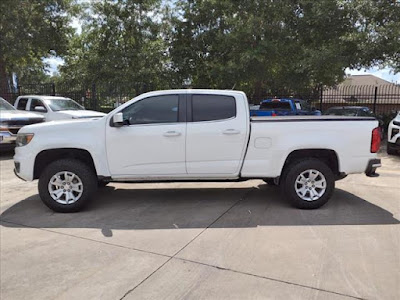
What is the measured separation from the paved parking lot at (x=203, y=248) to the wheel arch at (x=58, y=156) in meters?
0.67

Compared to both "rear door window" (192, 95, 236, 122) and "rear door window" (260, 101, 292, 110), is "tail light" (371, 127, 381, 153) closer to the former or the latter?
"rear door window" (192, 95, 236, 122)

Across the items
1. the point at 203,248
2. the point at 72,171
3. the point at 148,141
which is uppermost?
the point at 148,141

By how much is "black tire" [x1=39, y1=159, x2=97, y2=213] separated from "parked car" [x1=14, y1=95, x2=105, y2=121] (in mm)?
6757

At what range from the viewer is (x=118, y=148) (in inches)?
222

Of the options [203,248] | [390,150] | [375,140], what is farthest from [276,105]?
[203,248]

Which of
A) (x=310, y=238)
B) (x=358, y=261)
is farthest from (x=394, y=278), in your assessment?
(x=310, y=238)

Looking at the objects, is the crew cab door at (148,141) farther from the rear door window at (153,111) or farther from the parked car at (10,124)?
the parked car at (10,124)

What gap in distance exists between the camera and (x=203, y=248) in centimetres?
430

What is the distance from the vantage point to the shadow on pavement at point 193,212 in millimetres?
5160

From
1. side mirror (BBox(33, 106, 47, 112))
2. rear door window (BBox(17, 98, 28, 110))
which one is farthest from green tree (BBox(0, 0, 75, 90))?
side mirror (BBox(33, 106, 47, 112))

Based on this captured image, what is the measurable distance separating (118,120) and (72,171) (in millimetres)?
1054

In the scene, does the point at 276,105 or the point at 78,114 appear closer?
the point at 78,114

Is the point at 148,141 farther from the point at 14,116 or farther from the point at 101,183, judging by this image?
the point at 14,116

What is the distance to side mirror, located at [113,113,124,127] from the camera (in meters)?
5.49
